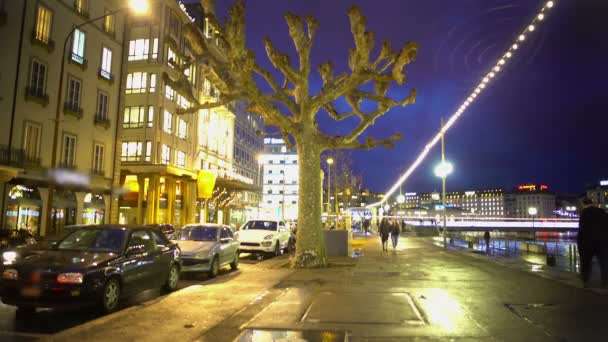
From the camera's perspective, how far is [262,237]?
21.8m

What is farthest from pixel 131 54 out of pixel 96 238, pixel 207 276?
pixel 96 238

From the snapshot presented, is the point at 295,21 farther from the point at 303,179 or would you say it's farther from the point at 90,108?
the point at 90,108

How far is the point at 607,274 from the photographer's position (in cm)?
1053

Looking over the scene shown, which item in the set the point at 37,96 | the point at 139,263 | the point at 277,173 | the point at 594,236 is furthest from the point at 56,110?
the point at 277,173

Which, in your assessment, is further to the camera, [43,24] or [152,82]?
[152,82]

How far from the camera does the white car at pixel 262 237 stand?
71.1 ft

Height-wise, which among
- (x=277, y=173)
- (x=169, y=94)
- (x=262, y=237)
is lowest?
(x=262, y=237)

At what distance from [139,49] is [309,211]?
31.9 meters

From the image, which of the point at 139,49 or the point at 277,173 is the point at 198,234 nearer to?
the point at 139,49

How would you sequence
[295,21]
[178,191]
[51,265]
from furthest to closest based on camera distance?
[178,191]
[295,21]
[51,265]

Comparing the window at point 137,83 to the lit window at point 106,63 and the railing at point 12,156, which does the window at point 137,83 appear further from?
the railing at point 12,156

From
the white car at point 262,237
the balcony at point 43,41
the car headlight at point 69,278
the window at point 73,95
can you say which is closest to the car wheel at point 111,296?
the car headlight at point 69,278

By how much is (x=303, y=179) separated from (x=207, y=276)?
4758mm

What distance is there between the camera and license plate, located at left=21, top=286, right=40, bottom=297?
25.8 ft
